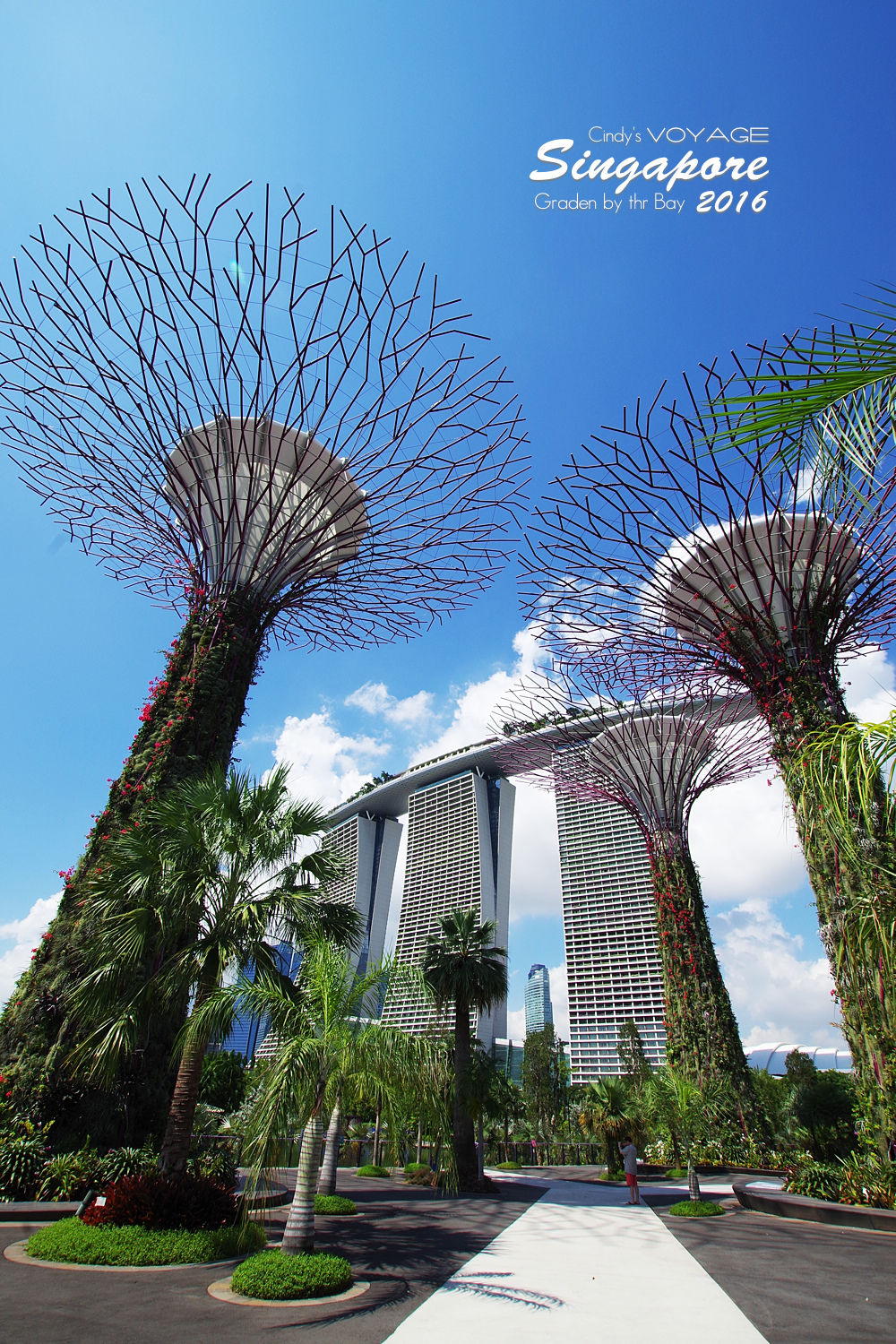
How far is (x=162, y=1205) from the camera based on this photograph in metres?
9.18

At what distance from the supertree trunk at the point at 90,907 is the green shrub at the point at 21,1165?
438mm

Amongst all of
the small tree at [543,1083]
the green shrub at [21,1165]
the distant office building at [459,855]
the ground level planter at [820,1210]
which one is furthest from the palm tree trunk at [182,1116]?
the distant office building at [459,855]

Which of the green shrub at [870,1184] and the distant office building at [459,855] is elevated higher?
the distant office building at [459,855]

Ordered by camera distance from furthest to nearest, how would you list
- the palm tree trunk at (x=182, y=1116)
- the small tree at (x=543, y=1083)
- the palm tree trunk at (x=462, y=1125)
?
the small tree at (x=543, y=1083), the palm tree trunk at (x=462, y=1125), the palm tree trunk at (x=182, y=1116)

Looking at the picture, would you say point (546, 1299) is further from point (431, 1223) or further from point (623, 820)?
point (623, 820)

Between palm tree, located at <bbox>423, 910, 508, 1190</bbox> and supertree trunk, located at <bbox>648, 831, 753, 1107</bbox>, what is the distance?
594 centimetres

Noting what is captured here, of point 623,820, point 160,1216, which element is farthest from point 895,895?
point 623,820

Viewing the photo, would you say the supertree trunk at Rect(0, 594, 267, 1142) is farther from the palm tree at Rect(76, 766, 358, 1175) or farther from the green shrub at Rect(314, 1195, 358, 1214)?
the green shrub at Rect(314, 1195, 358, 1214)

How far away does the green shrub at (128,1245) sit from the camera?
8.39 m

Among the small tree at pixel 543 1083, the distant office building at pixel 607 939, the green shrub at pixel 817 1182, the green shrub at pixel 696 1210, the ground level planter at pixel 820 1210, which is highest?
the distant office building at pixel 607 939

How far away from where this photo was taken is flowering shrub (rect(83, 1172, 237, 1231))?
9.05m

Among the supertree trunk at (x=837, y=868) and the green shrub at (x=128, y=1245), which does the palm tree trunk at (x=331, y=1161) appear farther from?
the supertree trunk at (x=837, y=868)

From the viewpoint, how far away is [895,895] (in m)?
6.11

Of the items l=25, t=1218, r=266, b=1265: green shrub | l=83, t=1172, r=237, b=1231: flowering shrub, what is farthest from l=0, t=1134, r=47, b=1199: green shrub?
l=25, t=1218, r=266, b=1265: green shrub
